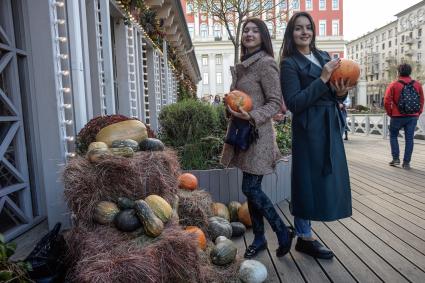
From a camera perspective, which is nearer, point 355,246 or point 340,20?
point 355,246

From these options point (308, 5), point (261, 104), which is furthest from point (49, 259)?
point (308, 5)

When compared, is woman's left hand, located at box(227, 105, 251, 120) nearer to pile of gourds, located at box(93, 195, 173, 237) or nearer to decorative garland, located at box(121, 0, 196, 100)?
pile of gourds, located at box(93, 195, 173, 237)

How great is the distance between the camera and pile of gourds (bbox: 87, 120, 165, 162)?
2186 mm

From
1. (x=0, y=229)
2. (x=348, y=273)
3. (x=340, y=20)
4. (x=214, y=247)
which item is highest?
(x=340, y=20)

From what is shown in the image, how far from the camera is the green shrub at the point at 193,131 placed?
4.24m

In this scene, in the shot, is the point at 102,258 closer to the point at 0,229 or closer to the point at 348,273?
the point at 0,229

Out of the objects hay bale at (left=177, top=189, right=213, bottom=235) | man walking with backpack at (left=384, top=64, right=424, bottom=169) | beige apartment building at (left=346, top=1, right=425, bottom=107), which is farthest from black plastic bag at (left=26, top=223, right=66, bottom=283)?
beige apartment building at (left=346, top=1, right=425, bottom=107)

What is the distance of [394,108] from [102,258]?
585 centimetres

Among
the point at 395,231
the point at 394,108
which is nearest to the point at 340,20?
the point at 394,108

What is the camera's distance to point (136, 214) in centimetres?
197

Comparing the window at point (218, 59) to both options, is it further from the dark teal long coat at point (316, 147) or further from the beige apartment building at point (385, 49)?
the dark teal long coat at point (316, 147)

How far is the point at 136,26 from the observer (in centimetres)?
580

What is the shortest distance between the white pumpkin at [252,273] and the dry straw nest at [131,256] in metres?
0.32

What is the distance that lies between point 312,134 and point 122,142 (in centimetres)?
130
